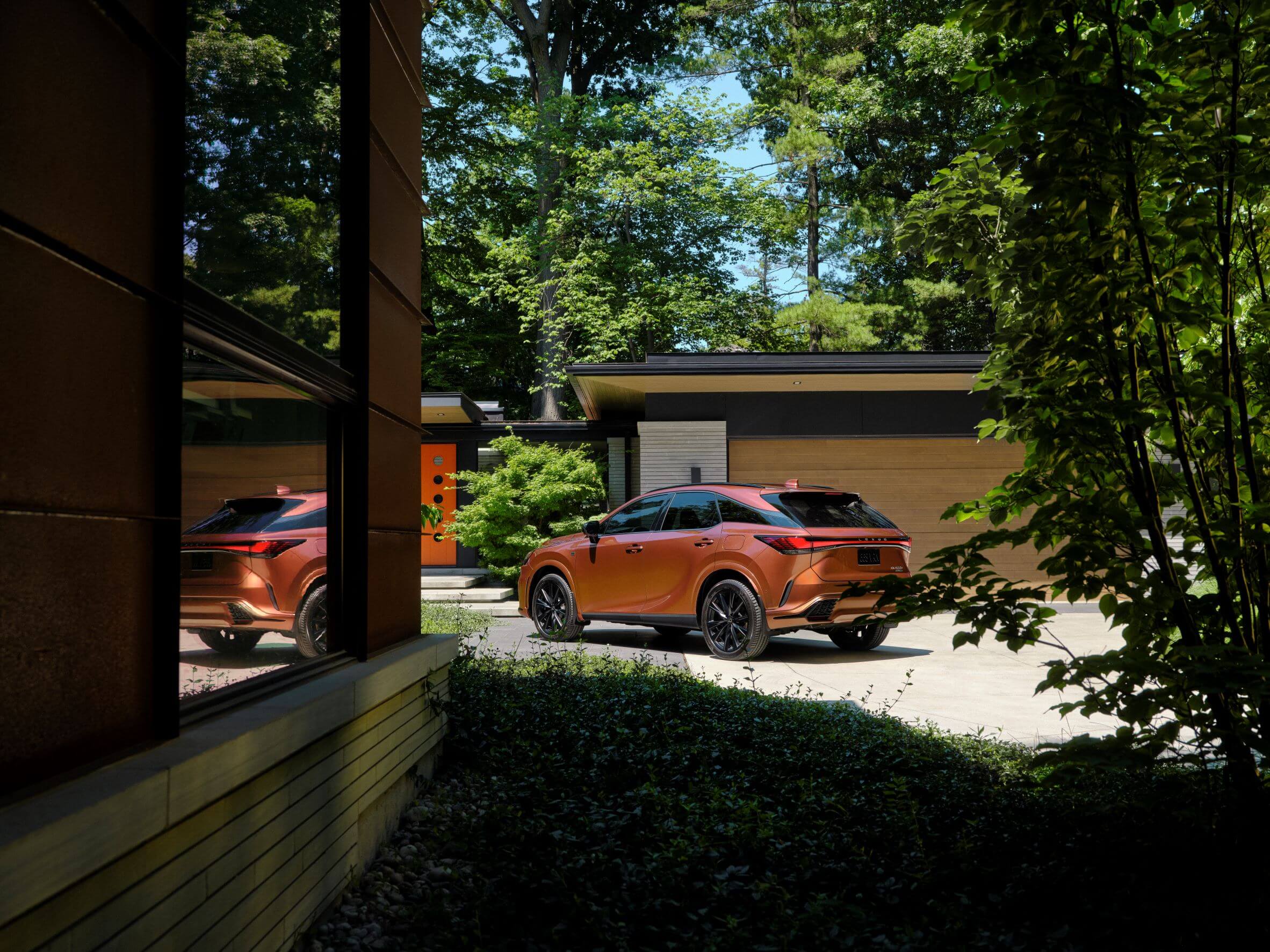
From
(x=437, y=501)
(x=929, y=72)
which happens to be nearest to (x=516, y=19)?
(x=929, y=72)

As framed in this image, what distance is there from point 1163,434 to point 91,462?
3.01 metres

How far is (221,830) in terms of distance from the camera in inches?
95.3

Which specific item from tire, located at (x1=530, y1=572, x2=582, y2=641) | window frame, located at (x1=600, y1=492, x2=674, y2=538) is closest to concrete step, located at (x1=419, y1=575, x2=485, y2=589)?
tire, located at (x1=530, y1=572, x2=582, y2=641)

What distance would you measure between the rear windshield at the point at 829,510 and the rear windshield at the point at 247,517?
6834mm

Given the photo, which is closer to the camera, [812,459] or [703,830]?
[703,830]

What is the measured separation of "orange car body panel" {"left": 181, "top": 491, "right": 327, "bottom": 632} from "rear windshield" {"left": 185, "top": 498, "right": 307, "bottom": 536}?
0.01m

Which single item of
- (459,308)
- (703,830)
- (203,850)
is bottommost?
(703,830)

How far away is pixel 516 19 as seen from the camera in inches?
1201

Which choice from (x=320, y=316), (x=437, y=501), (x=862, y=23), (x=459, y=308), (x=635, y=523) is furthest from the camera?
(x=459, y=308)

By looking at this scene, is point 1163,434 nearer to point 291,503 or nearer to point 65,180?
point 291,503

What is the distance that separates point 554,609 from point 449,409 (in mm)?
8645

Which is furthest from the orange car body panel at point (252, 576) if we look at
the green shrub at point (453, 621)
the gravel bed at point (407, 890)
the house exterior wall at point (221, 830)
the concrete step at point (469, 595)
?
the concrete step at point (469, 595)

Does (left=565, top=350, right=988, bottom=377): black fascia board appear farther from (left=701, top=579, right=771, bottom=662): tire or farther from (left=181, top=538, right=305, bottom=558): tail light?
(left=181, top=538, right=305, bottom=558): tail light

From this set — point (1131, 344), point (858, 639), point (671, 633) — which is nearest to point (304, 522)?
point (1131, 344)
